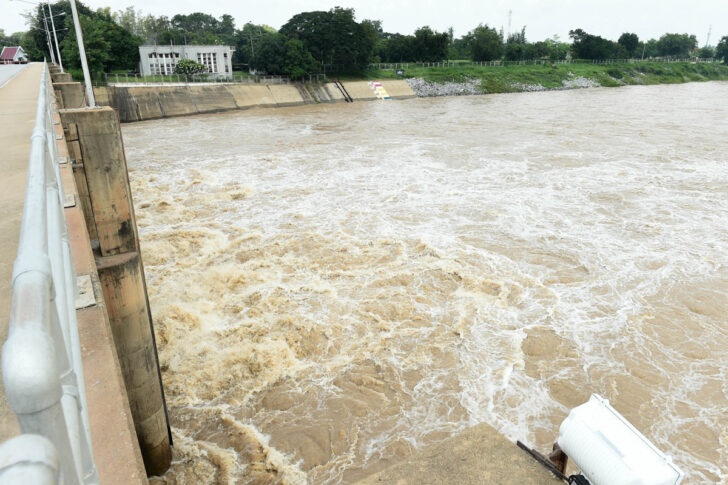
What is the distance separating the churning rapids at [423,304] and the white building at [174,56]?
38208 mm

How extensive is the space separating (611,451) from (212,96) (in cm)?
4537

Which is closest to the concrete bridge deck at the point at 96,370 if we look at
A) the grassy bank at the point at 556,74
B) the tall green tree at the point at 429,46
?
the grassy bank at the point at 556,74

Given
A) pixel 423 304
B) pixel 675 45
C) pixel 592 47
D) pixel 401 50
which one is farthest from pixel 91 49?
pixel 675 45

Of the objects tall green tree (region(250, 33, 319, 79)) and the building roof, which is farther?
the building roof

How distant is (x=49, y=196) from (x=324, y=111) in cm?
4269

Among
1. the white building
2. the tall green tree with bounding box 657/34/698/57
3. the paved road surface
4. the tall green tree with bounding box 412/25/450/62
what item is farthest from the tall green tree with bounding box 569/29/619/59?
the paved road surface

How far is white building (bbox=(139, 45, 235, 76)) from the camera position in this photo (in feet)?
180

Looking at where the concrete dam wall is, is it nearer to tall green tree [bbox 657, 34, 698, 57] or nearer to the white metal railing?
the white metal railing

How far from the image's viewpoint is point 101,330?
3764 millimetres

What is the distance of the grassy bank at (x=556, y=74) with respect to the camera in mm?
63125

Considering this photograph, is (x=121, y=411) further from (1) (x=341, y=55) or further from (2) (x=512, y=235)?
(1) (x=341, y=55)

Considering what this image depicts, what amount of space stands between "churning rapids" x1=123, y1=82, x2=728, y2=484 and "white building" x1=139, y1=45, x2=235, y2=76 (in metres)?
38.2

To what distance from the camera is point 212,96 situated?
1726 inches

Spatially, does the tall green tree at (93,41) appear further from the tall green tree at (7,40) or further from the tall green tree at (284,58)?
the tall green tree at (7,40)
